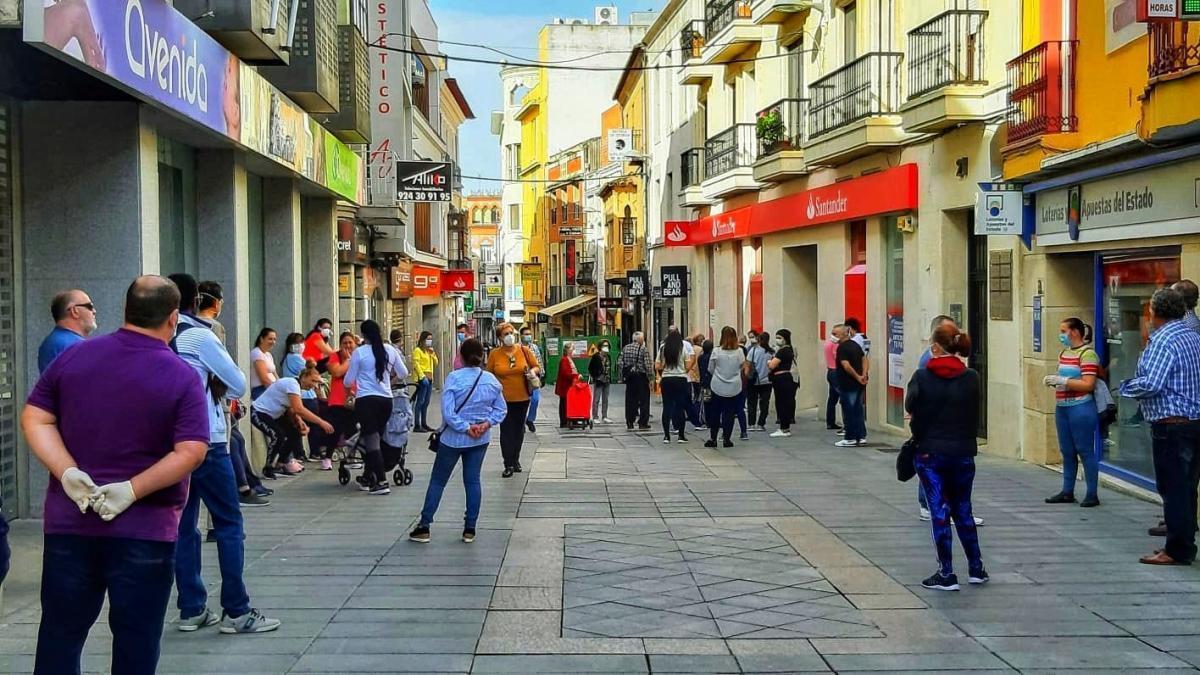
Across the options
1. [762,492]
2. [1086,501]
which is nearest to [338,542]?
[762,492]

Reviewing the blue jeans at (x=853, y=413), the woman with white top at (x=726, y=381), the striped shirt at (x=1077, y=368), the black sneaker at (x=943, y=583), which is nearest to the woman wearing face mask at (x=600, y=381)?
the woman with white top at (x=726, y=381)

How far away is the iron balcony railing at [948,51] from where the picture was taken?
53.0ft

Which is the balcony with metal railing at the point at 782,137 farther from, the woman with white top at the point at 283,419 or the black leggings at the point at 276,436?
the black leggings at the point at 276,436

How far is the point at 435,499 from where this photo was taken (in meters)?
9.73

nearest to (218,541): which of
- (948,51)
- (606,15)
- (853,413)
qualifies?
(853,413)

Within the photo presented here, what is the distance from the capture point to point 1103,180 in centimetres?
1250

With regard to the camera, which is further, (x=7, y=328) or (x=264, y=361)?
(x=264, y=361)

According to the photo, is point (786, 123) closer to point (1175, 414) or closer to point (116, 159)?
point (116, 159)

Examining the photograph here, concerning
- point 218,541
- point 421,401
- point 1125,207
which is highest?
point 1125,207

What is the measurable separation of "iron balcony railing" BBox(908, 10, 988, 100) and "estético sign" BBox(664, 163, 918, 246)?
1480 millimetres

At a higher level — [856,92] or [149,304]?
[856,92]

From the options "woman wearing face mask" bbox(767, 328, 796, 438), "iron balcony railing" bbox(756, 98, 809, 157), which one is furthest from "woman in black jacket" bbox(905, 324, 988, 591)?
"iron balcony railing" bbox(756, 98, 809, 157)

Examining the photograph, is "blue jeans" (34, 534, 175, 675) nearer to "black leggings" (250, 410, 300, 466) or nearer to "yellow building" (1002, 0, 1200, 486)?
"yellow building" (1002, 0, 1200, 486)

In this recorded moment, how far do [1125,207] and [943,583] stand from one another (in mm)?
5560
